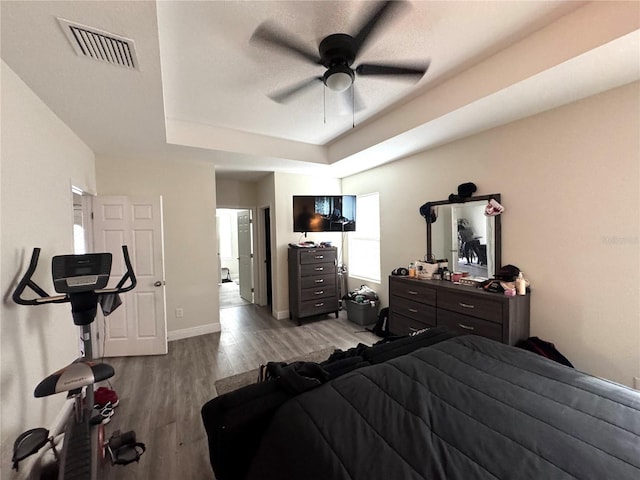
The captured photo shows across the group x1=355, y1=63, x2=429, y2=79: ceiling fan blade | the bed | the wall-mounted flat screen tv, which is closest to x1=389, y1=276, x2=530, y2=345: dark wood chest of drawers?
the bed

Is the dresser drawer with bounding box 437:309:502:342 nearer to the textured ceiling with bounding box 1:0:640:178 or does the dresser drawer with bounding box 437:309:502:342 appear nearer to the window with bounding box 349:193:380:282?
the window with bounding box 349:193:380:282

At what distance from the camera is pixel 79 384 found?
52.1 inches

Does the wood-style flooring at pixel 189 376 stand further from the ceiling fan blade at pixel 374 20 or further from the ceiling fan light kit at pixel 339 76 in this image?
the ceiling fan blade at pixel 374 20

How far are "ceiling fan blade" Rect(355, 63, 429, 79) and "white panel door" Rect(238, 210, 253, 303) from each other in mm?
4078

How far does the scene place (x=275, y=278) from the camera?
4.55 meters

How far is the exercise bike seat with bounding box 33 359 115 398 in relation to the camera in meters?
1.28

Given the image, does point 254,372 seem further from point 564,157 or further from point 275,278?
point 564,157

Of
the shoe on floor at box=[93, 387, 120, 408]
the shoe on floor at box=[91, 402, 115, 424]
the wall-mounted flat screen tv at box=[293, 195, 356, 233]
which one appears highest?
the wall-mounted flat screen tv at box=[293, 195, 356, 233]

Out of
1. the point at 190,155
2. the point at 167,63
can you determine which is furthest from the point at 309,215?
the point at 167,63

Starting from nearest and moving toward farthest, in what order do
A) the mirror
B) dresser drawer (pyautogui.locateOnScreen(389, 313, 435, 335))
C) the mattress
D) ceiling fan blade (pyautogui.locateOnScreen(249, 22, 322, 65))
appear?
the mattress
ceiling fan blade (pyautogui.locateOnScreen(249, 22, 322, 65))
the mirror
dresser drawer (pyautogui.locateOnScreen(389, 313, 435, 335))

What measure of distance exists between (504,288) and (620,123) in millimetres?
1474

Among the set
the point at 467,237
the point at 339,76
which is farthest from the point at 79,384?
the point at 467,237

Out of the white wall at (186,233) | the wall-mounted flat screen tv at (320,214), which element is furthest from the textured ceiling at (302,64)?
the wall-mounted flat screen tv at (320,214)

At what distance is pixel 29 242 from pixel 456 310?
11.3ft
